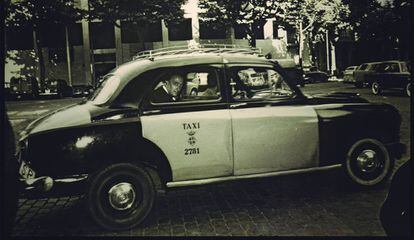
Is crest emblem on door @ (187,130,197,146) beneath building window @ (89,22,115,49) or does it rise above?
beneath

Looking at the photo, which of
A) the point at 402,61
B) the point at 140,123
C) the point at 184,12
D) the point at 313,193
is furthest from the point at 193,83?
the point at 184,12

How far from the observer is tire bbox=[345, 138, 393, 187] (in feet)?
17.0

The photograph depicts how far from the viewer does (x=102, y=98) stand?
4.66 meters

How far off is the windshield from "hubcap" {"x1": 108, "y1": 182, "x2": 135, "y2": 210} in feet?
3.27

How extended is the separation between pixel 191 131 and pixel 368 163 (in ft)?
8.10

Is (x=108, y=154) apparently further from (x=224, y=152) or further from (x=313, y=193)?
(x=313, y=193)

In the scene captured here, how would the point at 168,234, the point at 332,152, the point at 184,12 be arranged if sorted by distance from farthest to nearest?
1. the point at 184,12
2. the point at 332,152
3. the point at 168,234

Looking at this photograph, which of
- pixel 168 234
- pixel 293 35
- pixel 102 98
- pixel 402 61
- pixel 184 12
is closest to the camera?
pixel 168 234

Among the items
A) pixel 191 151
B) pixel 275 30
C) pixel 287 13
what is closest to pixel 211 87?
pixel 191 151

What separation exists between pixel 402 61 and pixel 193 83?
1634 cm

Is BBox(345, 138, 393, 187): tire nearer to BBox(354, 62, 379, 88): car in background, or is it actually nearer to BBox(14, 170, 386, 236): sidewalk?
BBox(14, 170, 386, 236): sidewalk

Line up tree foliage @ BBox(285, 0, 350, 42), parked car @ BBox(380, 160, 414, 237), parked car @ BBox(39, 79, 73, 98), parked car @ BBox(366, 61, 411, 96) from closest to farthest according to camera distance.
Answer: parked car @ BBox(380, 160, 414, 237), parked car @ BBox(366, 61, 411, 96), parked car @ BBox(39, 79, 73, 98), tree foliage @ BBox(285, 0, 350, 42)

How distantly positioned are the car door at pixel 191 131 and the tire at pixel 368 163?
1.72 m

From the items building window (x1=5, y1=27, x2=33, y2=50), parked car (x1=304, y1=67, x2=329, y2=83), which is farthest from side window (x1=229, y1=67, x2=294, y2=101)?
parked car (x1=304, y1=67, x2=329, y2=83)
